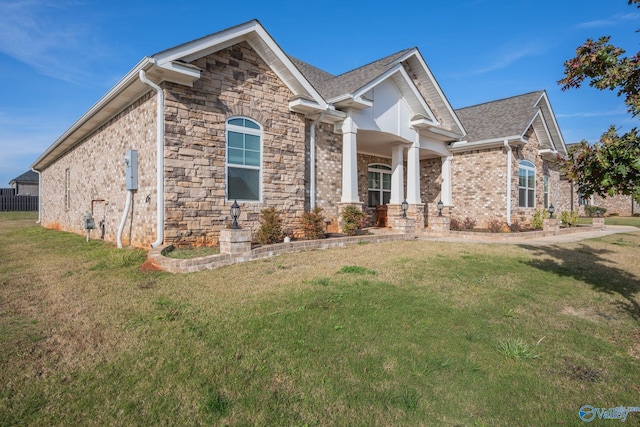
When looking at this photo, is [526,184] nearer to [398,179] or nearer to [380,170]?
[380,170]

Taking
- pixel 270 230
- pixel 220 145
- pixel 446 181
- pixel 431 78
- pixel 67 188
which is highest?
pixel 431 78

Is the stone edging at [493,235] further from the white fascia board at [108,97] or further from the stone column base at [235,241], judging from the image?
the white fascia board at [108,97]

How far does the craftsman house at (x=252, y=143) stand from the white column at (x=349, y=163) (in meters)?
0.04

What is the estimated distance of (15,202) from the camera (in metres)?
31.6

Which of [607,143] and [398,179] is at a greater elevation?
[398,179]

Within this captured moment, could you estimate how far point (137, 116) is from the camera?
9078 mm

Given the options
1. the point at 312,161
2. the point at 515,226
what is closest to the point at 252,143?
the point at 312,161

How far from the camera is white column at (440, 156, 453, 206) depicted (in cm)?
1602

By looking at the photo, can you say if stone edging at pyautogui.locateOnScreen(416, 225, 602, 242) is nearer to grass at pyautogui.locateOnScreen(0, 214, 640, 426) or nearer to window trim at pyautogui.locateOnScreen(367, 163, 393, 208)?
window trim at pyautogui.locateOnScreen(367, 163, 393, 208)

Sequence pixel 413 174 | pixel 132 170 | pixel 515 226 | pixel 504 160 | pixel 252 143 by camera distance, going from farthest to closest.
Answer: pixel 504 160, pixel 515 226, pixel 413 174, pixel 252 143, pixel 132 170

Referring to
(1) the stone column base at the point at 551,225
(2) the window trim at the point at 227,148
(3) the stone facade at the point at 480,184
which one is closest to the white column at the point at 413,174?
(3) the stone facade at the point at 480,184

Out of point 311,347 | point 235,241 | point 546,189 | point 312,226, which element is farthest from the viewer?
point 546,189

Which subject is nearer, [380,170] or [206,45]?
[206,45]

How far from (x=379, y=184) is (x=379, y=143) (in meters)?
2.79
